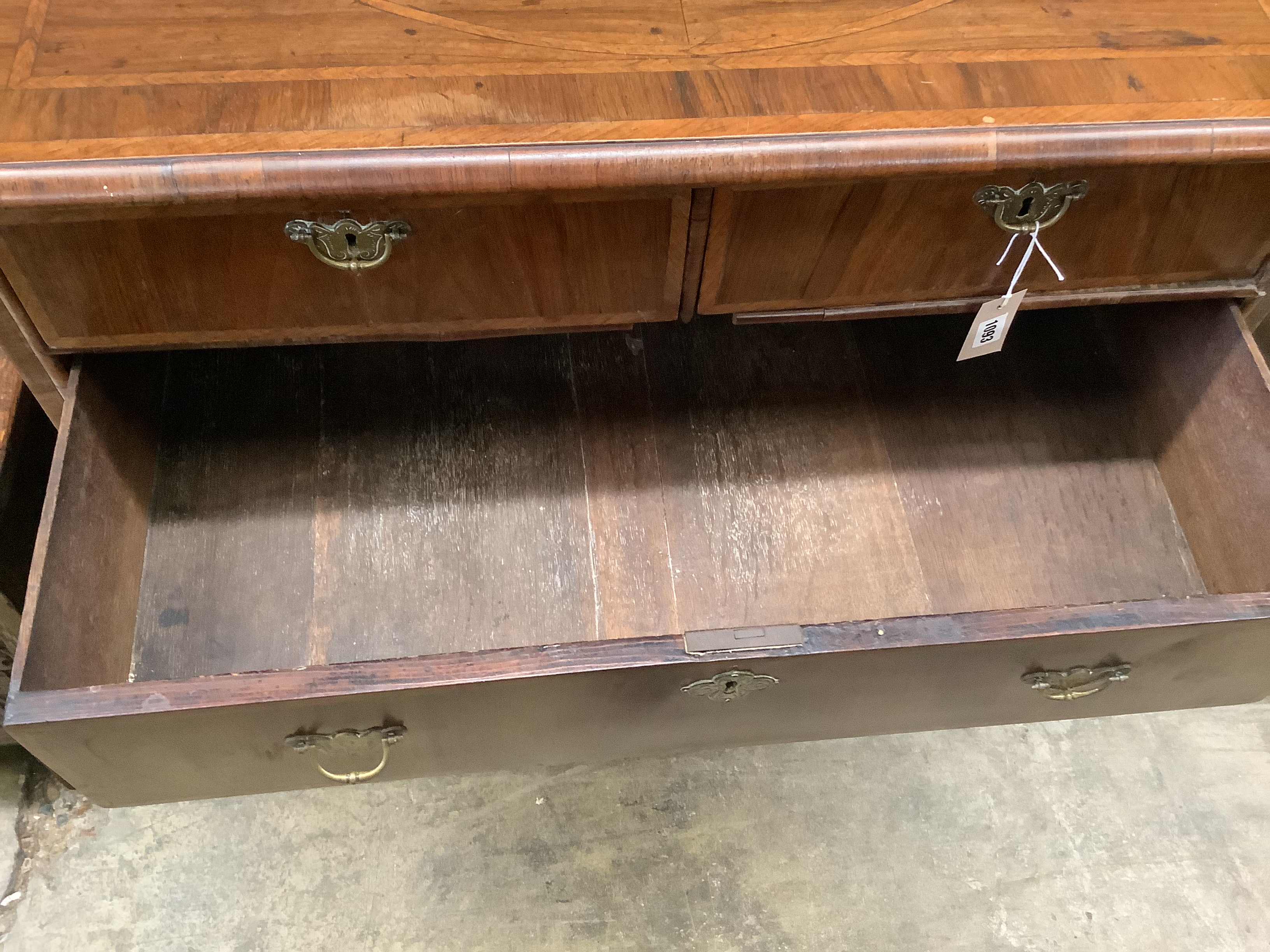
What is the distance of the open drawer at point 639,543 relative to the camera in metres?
0.57

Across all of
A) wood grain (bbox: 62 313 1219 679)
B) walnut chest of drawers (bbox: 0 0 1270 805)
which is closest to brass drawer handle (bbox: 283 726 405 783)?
walnut chest of drawers (bbox: 0 0 1270 805)

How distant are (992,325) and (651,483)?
1.01 ft

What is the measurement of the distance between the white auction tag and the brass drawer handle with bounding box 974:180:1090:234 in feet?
0.22

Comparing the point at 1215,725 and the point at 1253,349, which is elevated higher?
the point at 1253,349

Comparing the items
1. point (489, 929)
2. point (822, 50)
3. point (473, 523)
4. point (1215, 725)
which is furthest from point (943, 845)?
point (822, 50)

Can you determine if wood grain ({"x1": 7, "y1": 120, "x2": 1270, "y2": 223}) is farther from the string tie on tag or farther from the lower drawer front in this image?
the lower drawer front

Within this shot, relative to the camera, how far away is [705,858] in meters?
0.95

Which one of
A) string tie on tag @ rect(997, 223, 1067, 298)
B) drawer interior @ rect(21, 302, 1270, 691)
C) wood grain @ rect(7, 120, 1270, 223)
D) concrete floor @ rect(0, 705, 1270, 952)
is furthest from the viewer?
concrete floor @ rect(0, 705, 1270, 952)

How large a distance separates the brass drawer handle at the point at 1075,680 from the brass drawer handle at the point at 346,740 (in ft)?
1.40

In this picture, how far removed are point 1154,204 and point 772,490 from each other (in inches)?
14.1

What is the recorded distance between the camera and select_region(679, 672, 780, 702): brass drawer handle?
1.89 feet

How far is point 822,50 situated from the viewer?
1.89ft

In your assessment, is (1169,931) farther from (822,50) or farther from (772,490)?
(822,50)

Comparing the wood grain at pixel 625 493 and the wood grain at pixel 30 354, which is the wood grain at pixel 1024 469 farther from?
the wood grain at pixel 30 354
